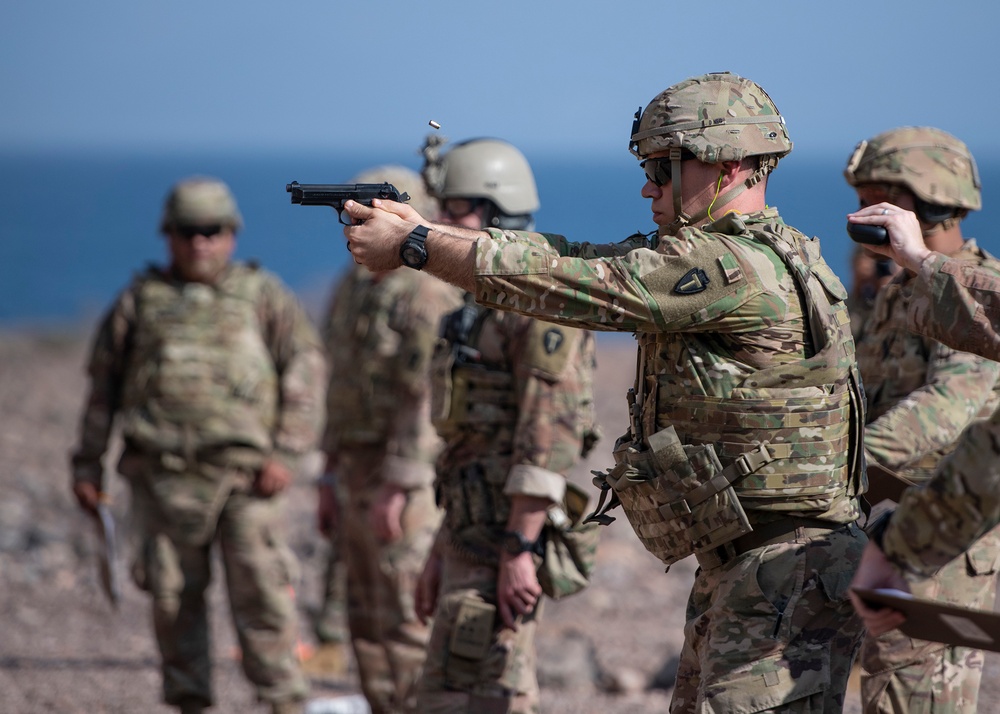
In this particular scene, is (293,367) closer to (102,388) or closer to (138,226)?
(102,388)

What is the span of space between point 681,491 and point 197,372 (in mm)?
3846

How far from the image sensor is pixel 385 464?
6.77 metres

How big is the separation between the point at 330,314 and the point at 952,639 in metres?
6.20

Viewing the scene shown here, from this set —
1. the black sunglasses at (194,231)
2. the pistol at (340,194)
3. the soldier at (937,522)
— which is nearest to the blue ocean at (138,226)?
the pistol at (340,194)

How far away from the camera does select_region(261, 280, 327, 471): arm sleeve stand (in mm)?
7215

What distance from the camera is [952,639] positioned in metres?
3.20

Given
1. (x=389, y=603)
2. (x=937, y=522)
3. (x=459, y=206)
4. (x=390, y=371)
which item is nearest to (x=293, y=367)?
(x=390, y=371)

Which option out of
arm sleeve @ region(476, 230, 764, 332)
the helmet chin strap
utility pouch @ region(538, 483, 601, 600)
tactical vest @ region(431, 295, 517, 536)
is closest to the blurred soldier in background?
the helmet chin strap

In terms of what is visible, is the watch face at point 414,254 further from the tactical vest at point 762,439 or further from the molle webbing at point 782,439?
the molle webbing at point 782,439

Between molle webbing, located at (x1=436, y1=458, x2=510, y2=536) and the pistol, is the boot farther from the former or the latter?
the pistol

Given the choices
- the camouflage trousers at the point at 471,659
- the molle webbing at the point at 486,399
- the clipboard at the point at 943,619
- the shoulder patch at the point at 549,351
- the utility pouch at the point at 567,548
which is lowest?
the camouflage trousers at the point at 471,659

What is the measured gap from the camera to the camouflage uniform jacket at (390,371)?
6762mm

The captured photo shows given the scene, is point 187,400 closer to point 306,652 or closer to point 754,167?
point 306,652

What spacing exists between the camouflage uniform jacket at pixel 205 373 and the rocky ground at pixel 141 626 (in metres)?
1.37
